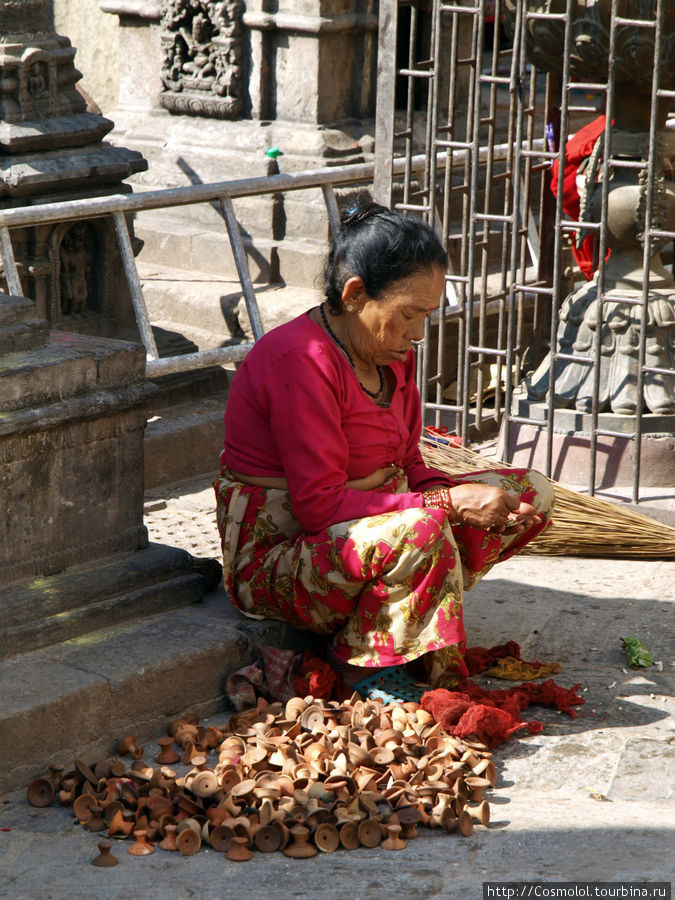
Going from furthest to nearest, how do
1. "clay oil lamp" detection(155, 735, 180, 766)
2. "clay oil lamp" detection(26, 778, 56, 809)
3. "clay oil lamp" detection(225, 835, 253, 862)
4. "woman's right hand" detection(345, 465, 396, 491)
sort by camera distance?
"woman's right hand" detection(345, 465, 396, 491) < "clay oil lamp" detection(155, 735, 180, 766) < "clay oil lamp" detection(26, 778, 56, 809) < "clay oil lamp" detection(225, 835, 253, 862)

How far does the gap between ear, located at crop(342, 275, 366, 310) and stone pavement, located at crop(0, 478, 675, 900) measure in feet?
3.07

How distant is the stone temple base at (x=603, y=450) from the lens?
5.09 metres

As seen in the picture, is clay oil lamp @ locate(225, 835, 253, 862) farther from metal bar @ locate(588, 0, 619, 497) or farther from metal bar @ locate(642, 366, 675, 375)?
metal bar @ locate(642, 366, 675, 375)

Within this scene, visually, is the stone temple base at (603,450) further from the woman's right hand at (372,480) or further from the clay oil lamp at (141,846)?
the clay oil lamp at (141,846)

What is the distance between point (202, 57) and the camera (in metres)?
7.47

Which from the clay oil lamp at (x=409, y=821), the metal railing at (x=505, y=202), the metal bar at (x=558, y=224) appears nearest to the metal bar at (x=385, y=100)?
the metal railing at (x=505, y=202)

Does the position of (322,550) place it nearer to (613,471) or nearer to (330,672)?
(330,672)

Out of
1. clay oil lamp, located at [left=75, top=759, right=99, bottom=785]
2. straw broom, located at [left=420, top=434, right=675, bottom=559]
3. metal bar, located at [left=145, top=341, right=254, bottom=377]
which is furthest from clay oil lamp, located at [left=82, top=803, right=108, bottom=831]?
metal bar, located at [left=145, top=341, right=254, bottom=377]

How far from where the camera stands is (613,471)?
514 centimetres

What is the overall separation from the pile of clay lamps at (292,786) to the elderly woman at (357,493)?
0.24 metres

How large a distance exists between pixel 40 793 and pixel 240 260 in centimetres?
329

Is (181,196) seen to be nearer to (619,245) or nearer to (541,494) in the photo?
(619,245)

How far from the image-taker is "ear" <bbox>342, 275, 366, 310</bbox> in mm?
3303

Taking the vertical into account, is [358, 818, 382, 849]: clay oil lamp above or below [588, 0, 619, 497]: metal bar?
below
